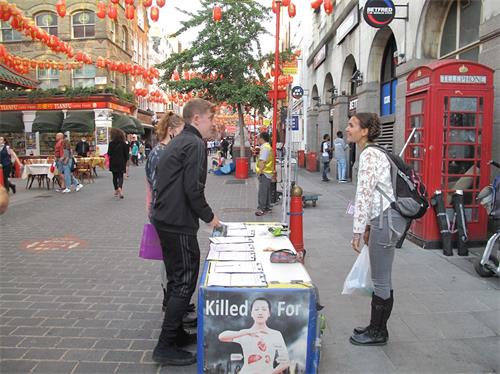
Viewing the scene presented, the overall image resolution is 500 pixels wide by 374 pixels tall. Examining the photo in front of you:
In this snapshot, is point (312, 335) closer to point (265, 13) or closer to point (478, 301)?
point (478, 301)

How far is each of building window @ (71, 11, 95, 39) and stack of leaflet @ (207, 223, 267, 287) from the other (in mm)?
31604

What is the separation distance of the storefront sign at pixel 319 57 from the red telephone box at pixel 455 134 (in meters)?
15.8

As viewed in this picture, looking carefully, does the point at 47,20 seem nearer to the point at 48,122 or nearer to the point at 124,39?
the point at 124,39

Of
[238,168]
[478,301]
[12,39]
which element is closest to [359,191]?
[478,301]

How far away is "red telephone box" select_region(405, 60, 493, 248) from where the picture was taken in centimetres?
659

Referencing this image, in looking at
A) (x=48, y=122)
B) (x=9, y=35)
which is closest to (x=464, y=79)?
(x=48, y=122)

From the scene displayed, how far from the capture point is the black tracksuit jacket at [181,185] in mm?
3270

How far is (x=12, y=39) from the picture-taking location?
32.8 meters

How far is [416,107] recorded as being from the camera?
7.27 metres

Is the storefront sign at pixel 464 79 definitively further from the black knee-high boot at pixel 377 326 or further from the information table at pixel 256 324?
the information table at pixel 256 324

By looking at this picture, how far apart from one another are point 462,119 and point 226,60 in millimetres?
14331

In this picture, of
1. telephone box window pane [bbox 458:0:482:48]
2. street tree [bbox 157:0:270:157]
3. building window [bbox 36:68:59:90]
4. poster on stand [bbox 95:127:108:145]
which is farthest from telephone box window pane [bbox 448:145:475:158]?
building window [bbox 36:68:59:90]

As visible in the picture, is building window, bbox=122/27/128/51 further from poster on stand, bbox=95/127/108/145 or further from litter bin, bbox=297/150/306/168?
litter bin, bbox=297/150/306/168

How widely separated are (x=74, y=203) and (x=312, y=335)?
10.8 metres
